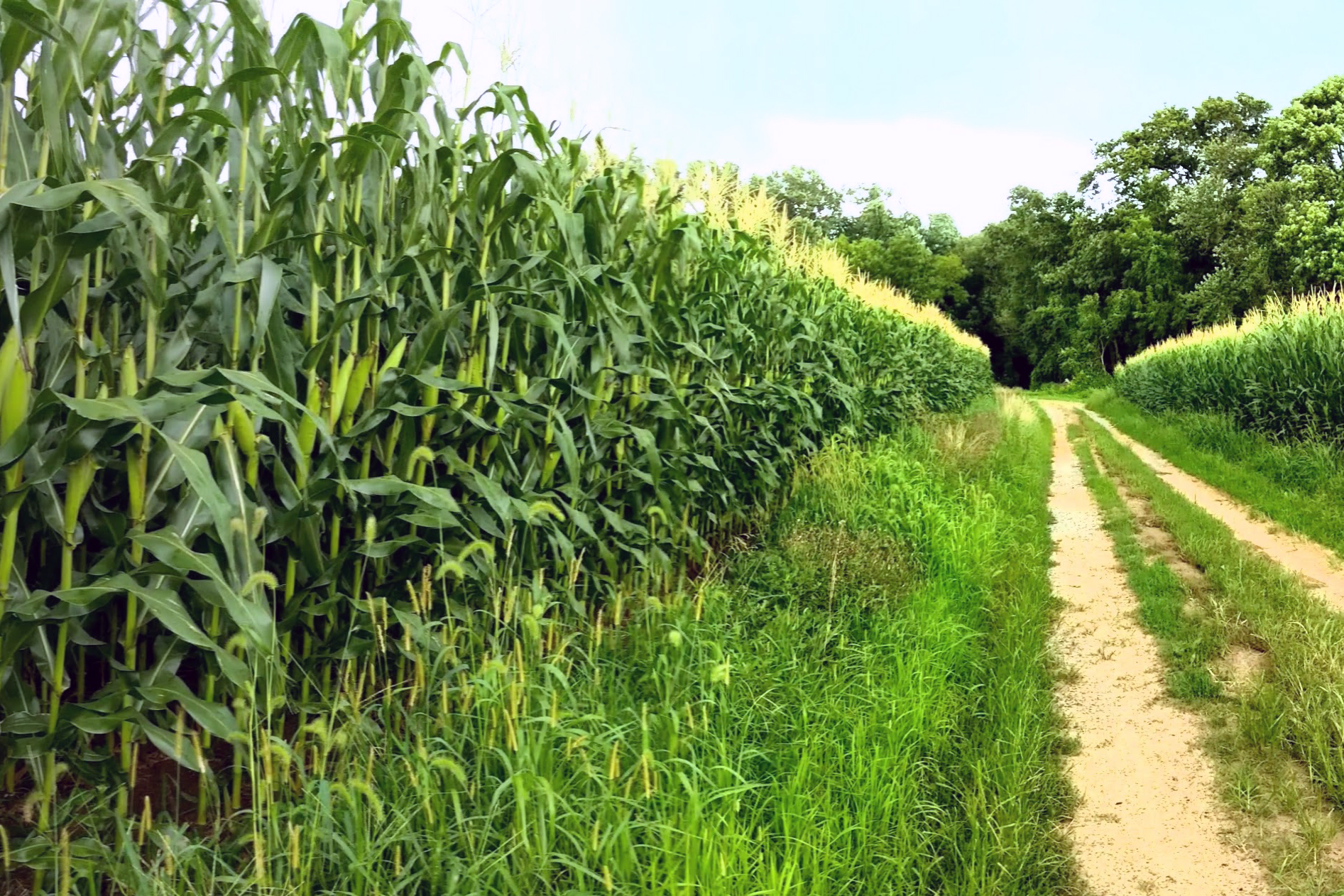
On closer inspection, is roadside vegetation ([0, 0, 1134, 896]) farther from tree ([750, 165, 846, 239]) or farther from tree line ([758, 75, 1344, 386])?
tree ([750, 165, 846, 239])

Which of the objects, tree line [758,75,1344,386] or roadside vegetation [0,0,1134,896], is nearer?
roadside vegetation [0,0,1134,896]

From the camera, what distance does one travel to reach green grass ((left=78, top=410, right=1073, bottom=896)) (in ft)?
6.52

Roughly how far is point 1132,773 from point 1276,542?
16.2 feet

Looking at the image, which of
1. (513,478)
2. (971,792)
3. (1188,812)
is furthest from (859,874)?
(513,478)

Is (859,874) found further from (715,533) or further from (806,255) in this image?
(806,255)

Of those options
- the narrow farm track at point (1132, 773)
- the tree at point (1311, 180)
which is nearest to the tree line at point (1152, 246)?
the tree at point (1311, 180)

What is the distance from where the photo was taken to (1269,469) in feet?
31.5

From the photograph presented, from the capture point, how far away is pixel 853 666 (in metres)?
3.67

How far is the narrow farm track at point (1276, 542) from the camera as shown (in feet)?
18.5

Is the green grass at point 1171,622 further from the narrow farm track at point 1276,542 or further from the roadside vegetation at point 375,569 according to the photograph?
the narrow farm track at point 1276,542

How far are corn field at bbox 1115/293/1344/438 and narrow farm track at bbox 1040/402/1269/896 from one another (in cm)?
737

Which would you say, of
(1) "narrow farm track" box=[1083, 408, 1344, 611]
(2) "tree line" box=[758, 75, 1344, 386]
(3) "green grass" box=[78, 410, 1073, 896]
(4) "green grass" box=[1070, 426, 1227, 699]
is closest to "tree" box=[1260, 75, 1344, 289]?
(2) "tree line" box=[758, 75, 1344, 386]

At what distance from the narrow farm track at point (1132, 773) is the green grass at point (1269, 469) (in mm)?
3124

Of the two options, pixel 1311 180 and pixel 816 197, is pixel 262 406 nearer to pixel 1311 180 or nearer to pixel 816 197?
pixel 1311 180
